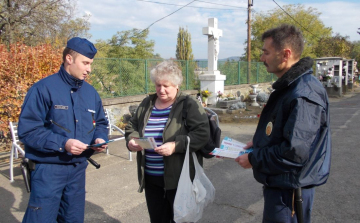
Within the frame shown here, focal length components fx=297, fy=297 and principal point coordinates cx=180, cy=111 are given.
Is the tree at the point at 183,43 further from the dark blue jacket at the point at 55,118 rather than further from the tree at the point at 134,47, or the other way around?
the dark blue jacket at the point at 55,118

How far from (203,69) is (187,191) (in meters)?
11.6

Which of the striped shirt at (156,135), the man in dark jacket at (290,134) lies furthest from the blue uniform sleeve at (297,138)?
the striped shirt at (156,135)

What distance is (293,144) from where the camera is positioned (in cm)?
159

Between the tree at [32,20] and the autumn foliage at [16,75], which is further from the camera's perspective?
the tree at [32,20]

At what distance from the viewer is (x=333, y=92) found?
1953 cm

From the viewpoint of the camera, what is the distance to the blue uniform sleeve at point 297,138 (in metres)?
1.60

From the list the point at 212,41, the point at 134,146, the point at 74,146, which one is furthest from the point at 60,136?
the point at 212,41

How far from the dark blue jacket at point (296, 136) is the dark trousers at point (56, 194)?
1416 millimetres

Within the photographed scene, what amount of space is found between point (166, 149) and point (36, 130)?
955 mm

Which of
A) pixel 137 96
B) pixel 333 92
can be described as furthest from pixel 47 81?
pixel 333 92

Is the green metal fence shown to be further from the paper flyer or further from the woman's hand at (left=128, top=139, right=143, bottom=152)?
the paper flyer

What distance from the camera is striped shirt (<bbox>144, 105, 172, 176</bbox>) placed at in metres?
2.44

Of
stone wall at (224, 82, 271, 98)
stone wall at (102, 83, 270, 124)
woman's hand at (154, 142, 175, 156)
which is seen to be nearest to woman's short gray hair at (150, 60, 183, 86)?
woman's hand at (154, 142, 175, 156)

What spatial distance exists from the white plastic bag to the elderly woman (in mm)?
89
